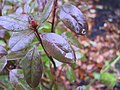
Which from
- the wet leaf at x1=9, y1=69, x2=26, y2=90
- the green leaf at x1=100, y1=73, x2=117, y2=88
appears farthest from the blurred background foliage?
the wet leaf at x1=9, y1=69, x2=26, y2=90

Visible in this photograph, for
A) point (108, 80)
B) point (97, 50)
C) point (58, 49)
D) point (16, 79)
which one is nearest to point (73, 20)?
point (58, 49)

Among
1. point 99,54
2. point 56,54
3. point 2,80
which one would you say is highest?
point 56,54

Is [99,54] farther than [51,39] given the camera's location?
Yes

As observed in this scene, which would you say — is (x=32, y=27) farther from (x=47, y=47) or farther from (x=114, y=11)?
(x=114, y=11)

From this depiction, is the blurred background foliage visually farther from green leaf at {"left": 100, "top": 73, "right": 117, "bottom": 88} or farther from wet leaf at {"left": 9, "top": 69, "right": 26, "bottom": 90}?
wet leaf at {"left": 9, "top": 69, "right": 26, "bottom": 90}

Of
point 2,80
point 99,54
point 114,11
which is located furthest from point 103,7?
point 2,80
